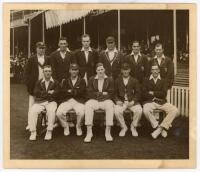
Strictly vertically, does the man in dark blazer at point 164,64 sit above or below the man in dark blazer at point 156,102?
above

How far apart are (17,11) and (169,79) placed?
0.95 metres

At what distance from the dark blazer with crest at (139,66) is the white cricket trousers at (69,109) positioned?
0.36 m

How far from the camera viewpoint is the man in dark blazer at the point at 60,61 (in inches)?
166

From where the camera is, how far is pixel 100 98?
13.8ft

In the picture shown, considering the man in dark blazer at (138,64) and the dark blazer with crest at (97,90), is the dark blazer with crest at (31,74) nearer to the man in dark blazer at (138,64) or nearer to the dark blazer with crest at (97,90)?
the dark blazer with crest at (97,90)

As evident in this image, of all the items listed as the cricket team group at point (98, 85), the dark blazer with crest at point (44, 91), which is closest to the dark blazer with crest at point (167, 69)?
the cricket team group at point (98, 85)

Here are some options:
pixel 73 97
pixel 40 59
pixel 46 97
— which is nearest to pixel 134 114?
pixel 73 97

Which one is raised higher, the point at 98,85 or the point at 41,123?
the point at 98,85

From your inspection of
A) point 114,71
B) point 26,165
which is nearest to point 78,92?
point 114,71

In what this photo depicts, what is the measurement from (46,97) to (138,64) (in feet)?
1.84

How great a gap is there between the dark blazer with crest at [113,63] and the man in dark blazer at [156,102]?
0.18 meters

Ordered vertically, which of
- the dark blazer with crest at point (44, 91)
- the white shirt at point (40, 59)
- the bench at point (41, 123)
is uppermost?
the white shirt at point (40, 59)

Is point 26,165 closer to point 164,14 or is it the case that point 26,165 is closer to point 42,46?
point 42,46

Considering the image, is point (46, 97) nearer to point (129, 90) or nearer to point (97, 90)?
point (97, 90)
